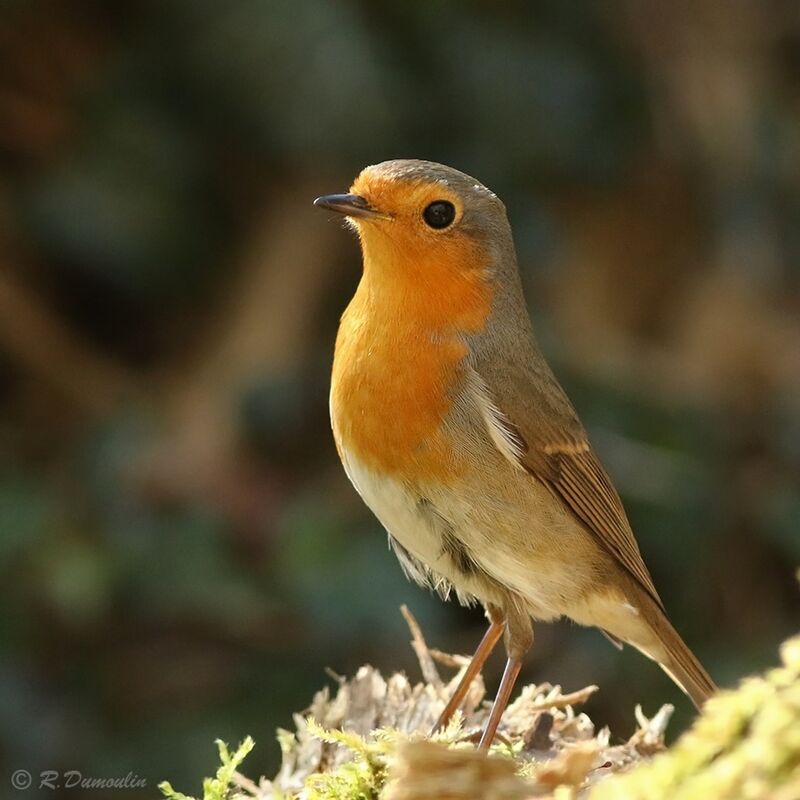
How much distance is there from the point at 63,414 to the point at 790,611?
2834 millimetres

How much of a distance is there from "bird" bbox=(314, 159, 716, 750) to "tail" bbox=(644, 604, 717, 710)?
8 cm

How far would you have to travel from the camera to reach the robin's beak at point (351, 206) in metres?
2.90

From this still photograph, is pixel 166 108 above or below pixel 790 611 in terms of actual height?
above

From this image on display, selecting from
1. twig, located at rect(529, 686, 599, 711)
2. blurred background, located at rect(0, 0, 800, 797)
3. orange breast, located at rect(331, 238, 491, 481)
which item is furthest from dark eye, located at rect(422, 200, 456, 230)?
blurred background, located at rect(0, 0, 800, 797)

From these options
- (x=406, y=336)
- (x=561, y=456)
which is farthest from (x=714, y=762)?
(x=561, y=456)

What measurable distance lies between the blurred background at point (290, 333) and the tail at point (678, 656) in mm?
703

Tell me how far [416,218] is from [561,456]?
26.0 inches

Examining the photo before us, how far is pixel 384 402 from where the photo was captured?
282 centimetres

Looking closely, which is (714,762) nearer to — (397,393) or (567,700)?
(567,700)

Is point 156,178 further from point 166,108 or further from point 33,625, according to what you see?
point 33,625

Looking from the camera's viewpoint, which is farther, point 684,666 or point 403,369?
point 684,666

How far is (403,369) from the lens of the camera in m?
2.86

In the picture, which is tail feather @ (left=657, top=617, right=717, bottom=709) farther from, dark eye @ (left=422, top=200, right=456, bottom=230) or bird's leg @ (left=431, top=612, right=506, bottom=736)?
dark eye @ (left=422, top=200, right=456, bottom=230)

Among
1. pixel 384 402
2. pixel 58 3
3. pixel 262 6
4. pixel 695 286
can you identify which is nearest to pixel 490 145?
pixel 262 6
